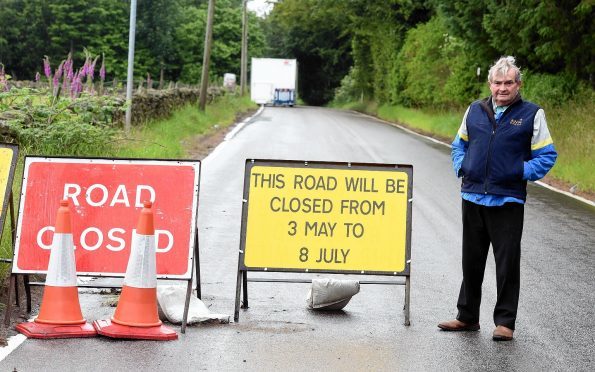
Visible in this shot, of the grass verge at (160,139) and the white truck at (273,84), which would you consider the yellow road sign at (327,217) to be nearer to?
the grass verge at (160,139)

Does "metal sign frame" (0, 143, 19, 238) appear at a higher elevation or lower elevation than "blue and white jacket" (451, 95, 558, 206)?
lower

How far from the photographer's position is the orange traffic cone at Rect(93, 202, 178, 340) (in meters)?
7.96

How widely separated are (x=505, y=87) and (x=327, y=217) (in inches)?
72.2

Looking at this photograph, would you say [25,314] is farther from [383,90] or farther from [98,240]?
[383,90]

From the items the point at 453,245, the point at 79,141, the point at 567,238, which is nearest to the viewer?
the point at 453,245

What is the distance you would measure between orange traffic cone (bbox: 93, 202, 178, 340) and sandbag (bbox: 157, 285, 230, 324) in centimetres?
43

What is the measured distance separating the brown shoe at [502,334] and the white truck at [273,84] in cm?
6129

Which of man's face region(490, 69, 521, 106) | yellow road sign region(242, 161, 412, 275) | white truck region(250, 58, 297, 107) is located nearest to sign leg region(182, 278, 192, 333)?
yellow road sign region(242, 161, 412, 275)

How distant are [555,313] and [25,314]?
406 centimetres

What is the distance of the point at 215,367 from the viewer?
23.6 ft

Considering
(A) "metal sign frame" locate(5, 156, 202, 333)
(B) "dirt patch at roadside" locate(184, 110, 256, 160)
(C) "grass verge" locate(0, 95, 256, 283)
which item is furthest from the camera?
(B) "dirt patch at roadside" locate(184, 110, 256, 160)

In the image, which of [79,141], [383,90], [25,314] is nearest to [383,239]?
[25,314]

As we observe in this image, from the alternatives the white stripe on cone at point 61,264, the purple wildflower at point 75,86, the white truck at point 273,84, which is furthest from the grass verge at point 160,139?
the white truck at point 273,84

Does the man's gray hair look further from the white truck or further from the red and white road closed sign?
the white truck
